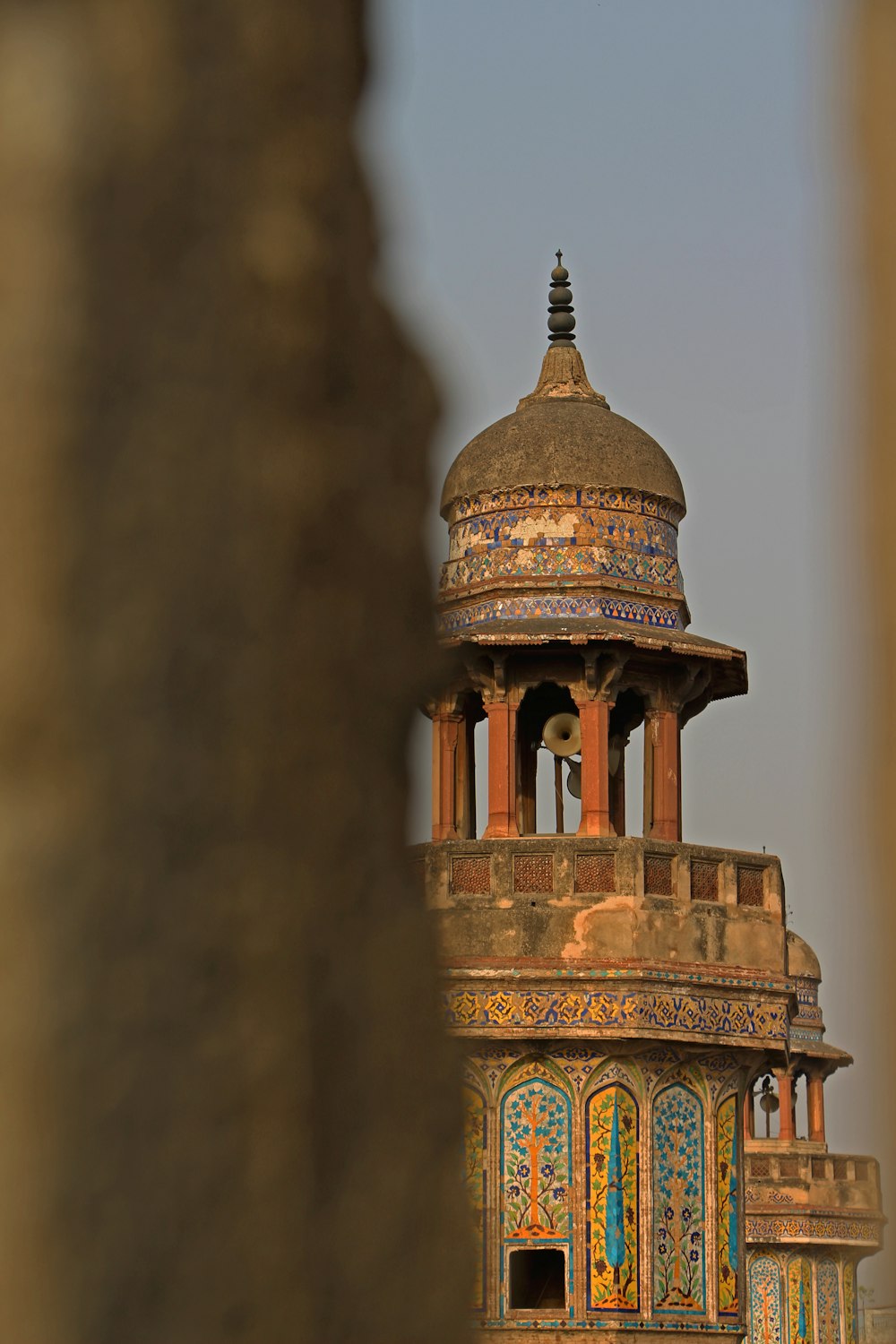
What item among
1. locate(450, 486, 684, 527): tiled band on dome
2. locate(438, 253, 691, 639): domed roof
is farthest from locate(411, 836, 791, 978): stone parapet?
locate(450, 486, 684, 527): tiled band on dome

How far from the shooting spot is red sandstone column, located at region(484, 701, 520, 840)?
1708cm


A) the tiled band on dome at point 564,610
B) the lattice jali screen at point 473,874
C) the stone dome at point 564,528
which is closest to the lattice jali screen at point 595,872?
the lattice jali screen at point 473,874

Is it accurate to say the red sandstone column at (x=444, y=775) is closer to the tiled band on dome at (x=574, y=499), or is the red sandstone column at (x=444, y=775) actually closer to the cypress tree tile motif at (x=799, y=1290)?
the tiled band on dome at (x=574, y=499)

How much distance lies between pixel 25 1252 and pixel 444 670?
86cm

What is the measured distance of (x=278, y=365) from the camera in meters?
2.83

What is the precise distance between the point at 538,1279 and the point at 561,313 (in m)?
6.75

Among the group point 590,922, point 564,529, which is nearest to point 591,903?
point 590,922

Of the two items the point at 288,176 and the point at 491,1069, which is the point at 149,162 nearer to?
the point at 288,176

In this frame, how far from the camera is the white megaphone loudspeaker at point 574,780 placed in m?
17.8

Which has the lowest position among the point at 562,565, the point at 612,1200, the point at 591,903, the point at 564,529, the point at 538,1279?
the point at 538,1279

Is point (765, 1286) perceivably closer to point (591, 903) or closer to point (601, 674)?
point (601, 674)

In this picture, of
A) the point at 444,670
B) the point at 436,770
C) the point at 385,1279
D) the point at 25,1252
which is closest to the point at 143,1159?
the point at 25,1252

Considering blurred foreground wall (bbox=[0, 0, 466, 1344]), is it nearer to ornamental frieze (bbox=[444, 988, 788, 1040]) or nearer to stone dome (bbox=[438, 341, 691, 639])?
ornamental frieze (bbox=[444, 988, 788, 1040])

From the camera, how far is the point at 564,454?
57.8 feet
